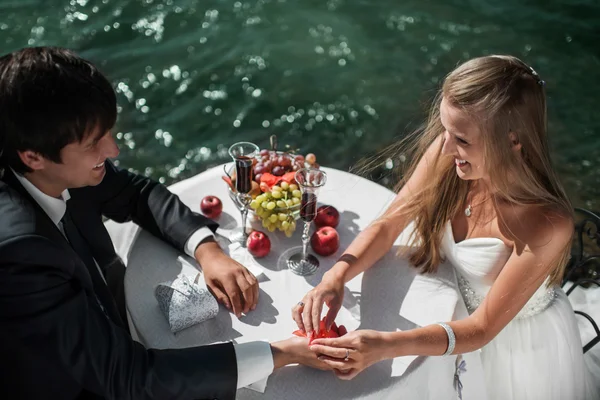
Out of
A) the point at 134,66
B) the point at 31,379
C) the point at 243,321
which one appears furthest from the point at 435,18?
the point at 31,379

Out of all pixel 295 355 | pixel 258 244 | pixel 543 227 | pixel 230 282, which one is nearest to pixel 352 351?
pixel 295 355

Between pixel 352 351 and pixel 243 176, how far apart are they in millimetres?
842

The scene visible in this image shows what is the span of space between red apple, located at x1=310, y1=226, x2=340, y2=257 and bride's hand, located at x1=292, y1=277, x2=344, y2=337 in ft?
0.71

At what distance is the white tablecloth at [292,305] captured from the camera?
215 centimetres

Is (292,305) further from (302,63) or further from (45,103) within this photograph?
(302,63)

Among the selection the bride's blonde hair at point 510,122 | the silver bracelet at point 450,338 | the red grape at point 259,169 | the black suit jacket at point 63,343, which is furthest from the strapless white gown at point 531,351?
the black suit jacket at point 63,343

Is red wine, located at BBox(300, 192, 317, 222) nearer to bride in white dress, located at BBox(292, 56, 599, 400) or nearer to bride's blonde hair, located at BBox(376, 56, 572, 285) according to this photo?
bride in white dress, located at BBox(292, 56, 599, 400)

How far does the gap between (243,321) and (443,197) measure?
1067mm

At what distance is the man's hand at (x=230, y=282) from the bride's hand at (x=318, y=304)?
186mm

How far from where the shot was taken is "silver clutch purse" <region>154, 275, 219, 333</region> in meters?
2.24

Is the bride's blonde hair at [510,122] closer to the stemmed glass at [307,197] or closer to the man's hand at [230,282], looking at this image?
the stemmed glass at [307,197]

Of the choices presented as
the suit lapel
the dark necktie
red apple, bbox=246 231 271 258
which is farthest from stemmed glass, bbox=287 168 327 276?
the suit lapel

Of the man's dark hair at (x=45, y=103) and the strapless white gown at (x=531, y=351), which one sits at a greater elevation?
the man's dark hair at (x=45, y=103)

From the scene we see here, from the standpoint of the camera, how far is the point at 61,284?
5.99 ft
